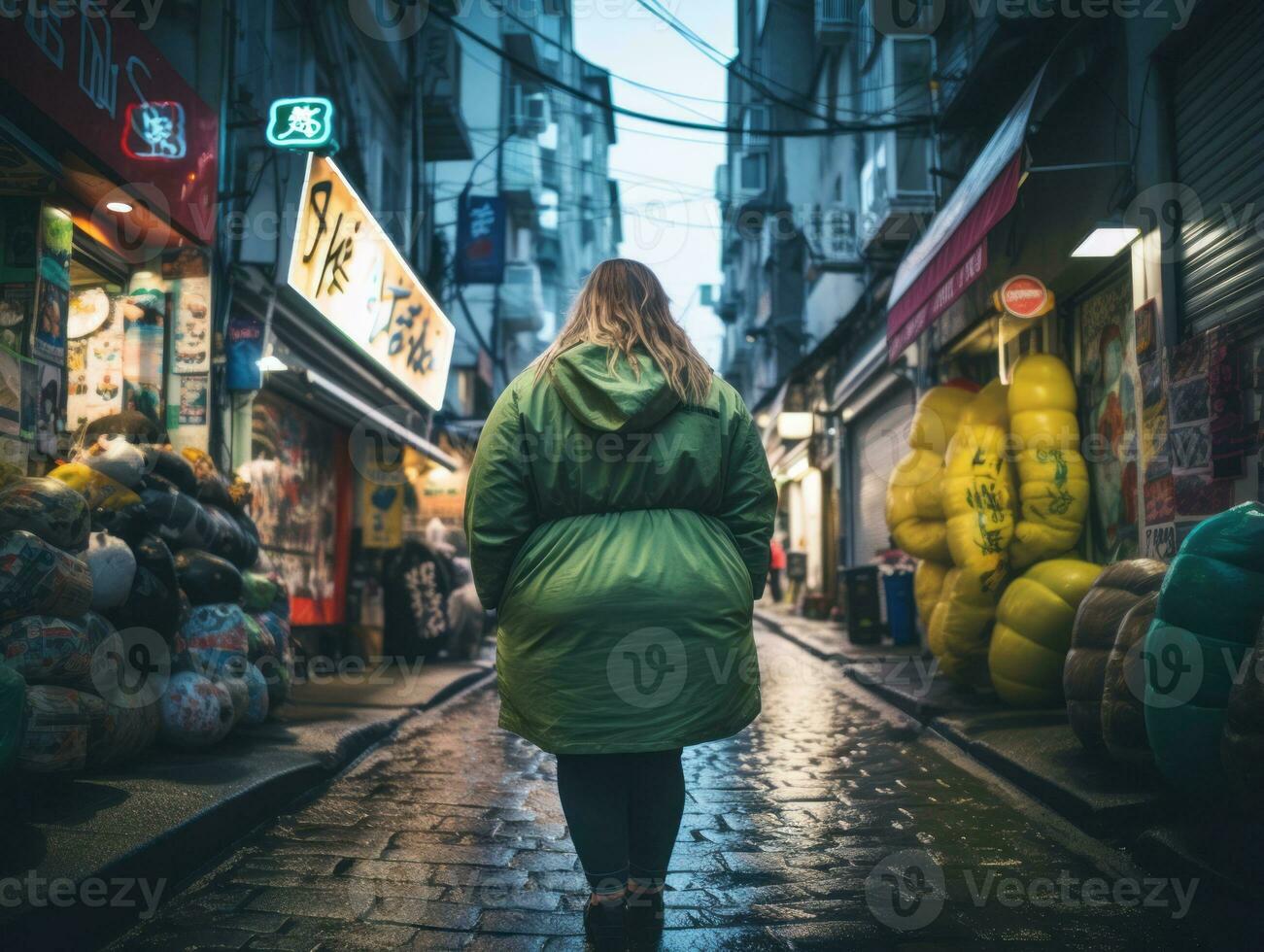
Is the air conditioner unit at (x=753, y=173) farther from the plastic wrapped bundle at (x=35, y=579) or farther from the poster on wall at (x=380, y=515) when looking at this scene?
the plastic wrapped bundle at (x=35, y=579)

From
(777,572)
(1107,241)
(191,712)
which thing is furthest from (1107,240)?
(777,572)

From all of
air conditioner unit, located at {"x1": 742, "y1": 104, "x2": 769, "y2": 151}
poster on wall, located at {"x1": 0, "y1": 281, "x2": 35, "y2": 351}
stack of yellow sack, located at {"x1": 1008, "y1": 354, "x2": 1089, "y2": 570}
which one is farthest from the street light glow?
air conditioner unit, located at {"x1": 742, "y1": 104, "x2": 769, "y2": 151}

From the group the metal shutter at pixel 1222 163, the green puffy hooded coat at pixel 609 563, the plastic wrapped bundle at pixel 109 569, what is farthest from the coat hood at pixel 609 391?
the metal shutter at pixel 1222 163

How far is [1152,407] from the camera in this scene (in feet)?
21.9

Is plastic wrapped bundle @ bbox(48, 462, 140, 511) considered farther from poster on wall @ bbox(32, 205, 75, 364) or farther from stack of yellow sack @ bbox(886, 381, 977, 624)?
stack of yellow sack @ bbox(886, 381, 977, 624)

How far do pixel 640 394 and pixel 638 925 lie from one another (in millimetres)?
1462

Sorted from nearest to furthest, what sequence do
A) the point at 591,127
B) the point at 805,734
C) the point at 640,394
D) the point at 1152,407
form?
the point at 640,394
the point at 1152,407
the point at 805,734
the point at 591,127

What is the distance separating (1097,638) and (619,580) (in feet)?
10.9

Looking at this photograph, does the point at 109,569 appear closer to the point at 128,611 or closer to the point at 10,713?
the point at 128,611

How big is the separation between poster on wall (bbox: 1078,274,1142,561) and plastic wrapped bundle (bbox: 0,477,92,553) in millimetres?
6272

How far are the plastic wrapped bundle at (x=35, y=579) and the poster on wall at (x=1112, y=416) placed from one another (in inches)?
249

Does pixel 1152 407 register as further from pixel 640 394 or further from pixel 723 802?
pixel 640 394

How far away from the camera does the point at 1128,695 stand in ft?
15.0

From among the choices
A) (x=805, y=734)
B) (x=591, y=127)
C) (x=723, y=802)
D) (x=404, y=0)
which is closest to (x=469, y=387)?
(x=404, y=0)
